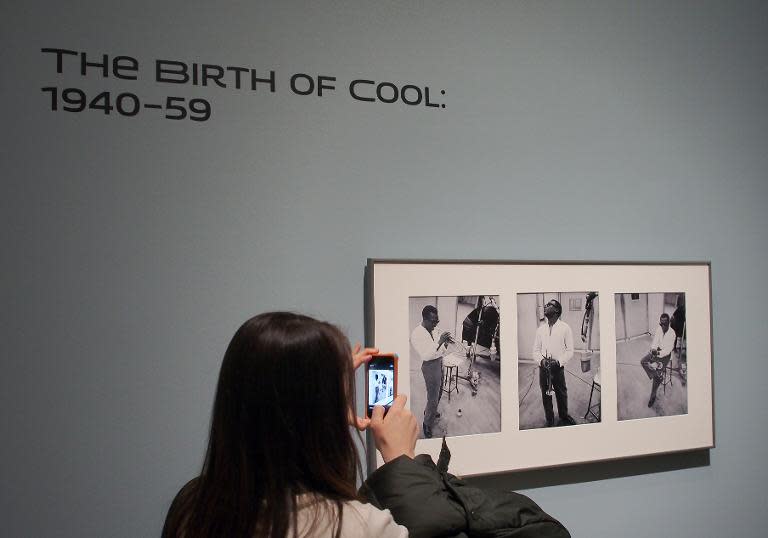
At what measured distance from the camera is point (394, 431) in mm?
1345

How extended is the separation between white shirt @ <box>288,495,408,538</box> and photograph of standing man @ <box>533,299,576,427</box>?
0.91m

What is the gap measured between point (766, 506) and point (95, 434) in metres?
2.04

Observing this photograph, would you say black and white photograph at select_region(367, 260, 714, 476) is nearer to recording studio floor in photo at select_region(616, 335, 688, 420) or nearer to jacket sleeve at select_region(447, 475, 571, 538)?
recording studio floor in photo at select_region(616, 335, 688, 420)

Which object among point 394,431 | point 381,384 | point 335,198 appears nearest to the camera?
point 394,431

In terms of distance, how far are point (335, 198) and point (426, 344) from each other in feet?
1.43

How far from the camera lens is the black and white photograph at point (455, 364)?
1.66m

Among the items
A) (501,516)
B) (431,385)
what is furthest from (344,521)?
(431,385)

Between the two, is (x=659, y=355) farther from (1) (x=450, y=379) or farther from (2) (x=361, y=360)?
(2) (x=361, y=360)

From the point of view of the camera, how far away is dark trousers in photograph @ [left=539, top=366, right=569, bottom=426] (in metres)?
1.79

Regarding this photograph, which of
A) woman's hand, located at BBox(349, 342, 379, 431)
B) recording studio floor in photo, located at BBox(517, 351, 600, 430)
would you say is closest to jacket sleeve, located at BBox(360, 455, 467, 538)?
woman's hand, located at BBox(349, 342, 379, 431)

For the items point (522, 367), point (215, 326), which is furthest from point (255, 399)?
point (522, 367)

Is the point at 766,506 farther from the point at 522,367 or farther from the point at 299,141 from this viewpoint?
the point at 299,141

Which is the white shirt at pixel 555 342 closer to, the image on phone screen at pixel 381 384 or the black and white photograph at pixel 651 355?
the black and white photograph at pixel 651 355

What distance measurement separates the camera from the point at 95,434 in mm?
1433
